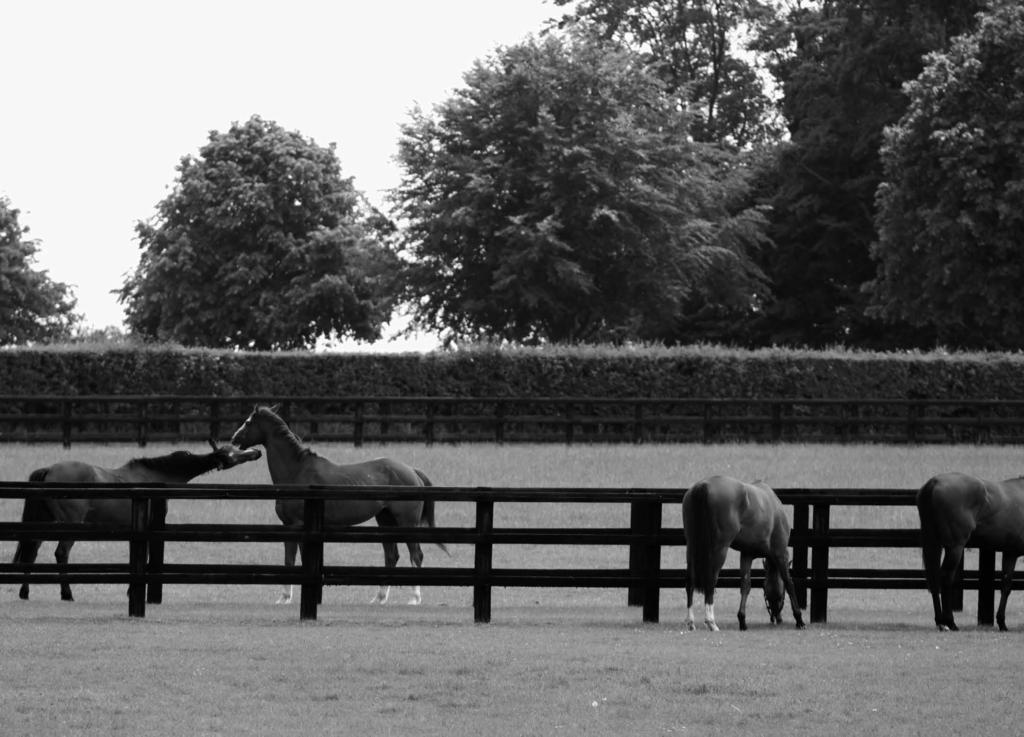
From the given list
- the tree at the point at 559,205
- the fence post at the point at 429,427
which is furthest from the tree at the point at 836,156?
the fence post at the point at 429,427

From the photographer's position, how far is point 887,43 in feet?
192

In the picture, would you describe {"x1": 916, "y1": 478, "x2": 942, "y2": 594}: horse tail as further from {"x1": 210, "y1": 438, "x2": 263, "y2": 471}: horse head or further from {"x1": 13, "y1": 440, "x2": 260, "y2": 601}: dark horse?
{"x1": 13, "y1": 440, "x2": 260, "y2": 601}: dark horse

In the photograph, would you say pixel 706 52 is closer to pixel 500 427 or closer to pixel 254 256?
pixel 254 256

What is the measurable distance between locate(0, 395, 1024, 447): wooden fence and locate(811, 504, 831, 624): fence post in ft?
73.6

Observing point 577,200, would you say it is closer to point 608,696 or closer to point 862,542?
point 862,542

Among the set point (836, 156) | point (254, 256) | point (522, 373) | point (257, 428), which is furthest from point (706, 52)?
point (257, 428)

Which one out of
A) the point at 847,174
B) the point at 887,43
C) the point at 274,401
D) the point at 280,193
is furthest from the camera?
the point at 280,193

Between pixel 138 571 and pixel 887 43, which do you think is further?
pixel 887 43

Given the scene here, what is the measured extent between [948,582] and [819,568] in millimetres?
1160

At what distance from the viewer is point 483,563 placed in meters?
15.6

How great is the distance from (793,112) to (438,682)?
55.0m

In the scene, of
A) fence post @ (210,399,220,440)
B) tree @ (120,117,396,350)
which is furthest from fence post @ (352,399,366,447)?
tree @ (120,117,396,350)

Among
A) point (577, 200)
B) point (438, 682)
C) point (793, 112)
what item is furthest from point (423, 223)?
point (438, 682)

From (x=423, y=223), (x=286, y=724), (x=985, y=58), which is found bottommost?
(x=286, y=724)
